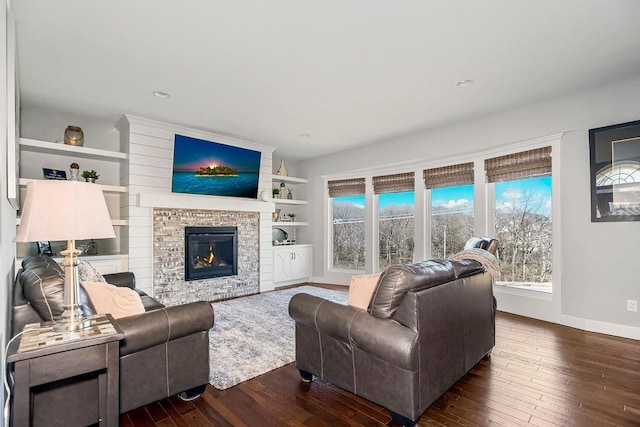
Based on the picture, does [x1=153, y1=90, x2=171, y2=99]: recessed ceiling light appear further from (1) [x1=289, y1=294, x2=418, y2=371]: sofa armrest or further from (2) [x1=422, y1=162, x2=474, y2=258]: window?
(2) [x1=422, y1=162, x2=474, y2=258]: window

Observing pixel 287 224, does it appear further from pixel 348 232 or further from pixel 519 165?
pixel 519 165

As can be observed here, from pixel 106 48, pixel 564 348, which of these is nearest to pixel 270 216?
pixel 106 48

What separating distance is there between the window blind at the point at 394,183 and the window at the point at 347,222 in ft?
1.06

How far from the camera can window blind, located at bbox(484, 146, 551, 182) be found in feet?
12.5

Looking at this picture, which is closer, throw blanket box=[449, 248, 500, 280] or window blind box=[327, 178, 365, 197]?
throw blanket box=[449, 248, 500, 280]

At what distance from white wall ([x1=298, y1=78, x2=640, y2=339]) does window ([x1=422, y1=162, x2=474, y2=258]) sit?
16.1 inches

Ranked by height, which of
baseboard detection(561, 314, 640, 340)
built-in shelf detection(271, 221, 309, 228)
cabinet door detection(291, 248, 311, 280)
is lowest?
baseboard detection(561, 314, 640, 340)

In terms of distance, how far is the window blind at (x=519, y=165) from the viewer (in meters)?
3.82

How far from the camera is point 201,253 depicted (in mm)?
4891

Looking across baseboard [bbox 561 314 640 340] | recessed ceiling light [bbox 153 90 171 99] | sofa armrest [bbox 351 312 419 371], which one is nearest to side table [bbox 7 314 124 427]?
sofa armrest [bbox 351 312 419 371]

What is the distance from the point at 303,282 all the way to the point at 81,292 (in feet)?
15.5

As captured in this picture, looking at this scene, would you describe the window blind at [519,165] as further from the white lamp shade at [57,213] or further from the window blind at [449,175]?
the white lamp shade at [57,213]

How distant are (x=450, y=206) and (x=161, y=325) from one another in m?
4.13

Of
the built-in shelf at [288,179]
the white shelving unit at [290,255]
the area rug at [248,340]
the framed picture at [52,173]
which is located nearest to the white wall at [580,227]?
the area rug at [248,340]
